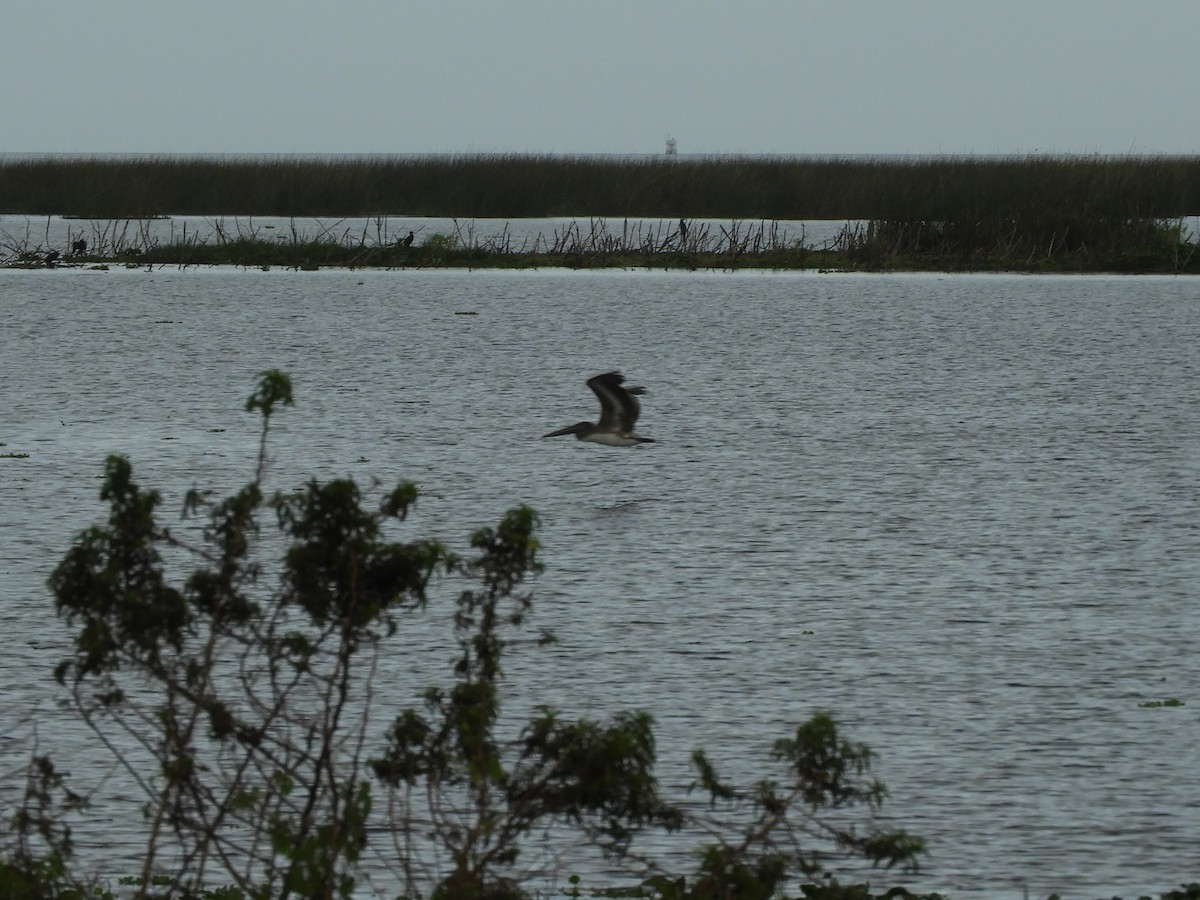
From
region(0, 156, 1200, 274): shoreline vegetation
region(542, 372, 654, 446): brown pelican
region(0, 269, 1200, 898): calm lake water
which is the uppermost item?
region(0, 156, 1200, 274): shoreline vegetation

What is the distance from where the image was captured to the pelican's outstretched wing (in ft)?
46.8

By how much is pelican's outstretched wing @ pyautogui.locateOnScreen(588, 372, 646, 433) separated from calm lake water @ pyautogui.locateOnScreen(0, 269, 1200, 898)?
659 millimetres

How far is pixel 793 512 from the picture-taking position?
1473 centimetres

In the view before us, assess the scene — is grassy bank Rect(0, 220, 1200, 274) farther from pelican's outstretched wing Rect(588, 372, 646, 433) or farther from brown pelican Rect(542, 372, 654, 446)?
pelican's outstretched wing Rect(588, 372, 646, 433)

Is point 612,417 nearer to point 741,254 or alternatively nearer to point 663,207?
point 741,254

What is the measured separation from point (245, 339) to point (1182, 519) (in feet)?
63.6

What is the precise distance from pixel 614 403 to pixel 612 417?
0.24 m

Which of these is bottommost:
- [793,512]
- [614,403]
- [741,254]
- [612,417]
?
[793,512]

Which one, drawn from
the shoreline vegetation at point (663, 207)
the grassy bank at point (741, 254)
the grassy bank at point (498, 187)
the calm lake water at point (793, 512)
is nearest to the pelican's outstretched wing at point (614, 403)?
the calm lake water at point (793, 512)

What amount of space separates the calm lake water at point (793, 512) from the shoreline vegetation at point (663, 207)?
10182 mm

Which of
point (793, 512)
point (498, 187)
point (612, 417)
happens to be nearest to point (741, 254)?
point (498, 187)

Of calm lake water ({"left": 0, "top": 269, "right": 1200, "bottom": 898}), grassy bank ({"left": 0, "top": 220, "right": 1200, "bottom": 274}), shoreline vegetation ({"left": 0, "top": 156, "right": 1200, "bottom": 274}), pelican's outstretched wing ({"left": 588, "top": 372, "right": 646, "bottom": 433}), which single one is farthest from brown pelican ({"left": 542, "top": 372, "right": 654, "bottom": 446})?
shoreline vegetation ({"left": 0, "top": 156, "right": 1200, "bottom": 274})

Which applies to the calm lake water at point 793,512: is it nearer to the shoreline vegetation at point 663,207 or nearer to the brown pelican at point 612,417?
the brown pelican at point 612,417

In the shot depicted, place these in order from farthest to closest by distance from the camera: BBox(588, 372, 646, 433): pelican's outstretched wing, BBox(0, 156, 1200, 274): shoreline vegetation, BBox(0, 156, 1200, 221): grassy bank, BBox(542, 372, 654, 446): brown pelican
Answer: BBox(0, 156, 1200, 221): grassy bank, BBox(0, 156, 1200, 274): shoreline vegetation, BBox(542, 372, 654, 446): brown pelican, BBox(588, 372, 646, 433): pelican's outstretched wing
